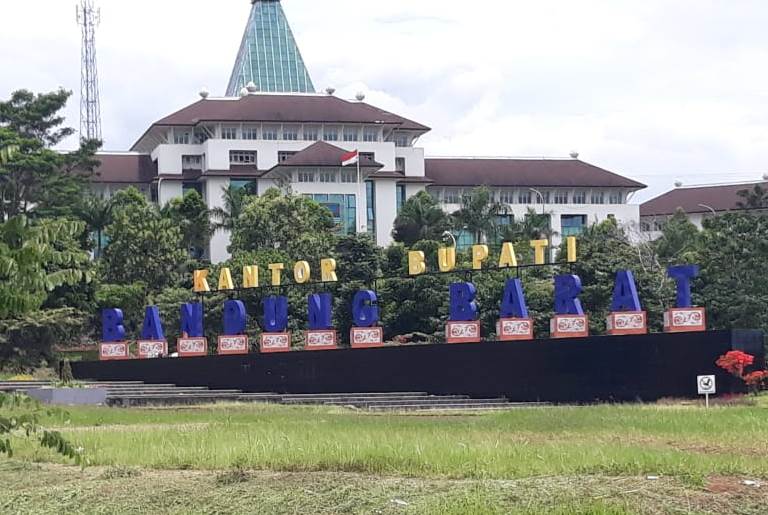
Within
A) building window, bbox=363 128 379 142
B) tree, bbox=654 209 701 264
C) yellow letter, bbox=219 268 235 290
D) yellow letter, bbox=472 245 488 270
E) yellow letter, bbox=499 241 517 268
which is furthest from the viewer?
building window, bbox=363 128 379 142

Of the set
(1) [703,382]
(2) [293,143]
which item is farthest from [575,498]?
(2) [293,143]

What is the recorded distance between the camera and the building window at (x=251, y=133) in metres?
98.2

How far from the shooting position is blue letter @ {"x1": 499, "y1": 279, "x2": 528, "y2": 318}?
45.1 metres

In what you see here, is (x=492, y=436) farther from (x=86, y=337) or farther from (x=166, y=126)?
(x=166, y=126)

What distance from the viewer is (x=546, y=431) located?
23703 millimetres

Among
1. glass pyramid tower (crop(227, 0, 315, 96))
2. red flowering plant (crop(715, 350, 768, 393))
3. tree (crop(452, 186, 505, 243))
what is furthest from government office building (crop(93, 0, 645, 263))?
red flowering plant (crop(715, 350, 768, 393))

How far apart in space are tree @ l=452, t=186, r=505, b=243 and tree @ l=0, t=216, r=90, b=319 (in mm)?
79211

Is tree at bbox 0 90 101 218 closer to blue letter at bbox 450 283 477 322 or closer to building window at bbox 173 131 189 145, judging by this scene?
building window at bbox 173 131 189 145

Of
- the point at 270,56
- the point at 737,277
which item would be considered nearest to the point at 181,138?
the point at 270,56

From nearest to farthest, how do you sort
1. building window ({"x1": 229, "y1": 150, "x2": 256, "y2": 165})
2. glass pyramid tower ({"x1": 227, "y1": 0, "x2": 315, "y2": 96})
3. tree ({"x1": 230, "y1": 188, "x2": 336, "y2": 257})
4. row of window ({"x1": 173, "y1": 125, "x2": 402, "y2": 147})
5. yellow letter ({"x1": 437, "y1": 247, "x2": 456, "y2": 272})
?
yellow letter ({"x1": 437, "y1": 247, "x2": 456, "y2": 272}) → tree ({"x1": 230, "y1": 188, "x2": 336, "y2": 257}) → building window ({"x1": 229, "y1": 150, "x2": 256, "y2": 165}) → row of window ({"x1": 173, "y1": 125, "x2": 402, "y2": 147}) → glass pyramid tower ({"x1": 227, "y1": 0, "x2": 315, "y2": 96})

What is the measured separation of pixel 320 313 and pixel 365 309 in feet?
7.21

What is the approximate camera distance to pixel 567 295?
144 ft

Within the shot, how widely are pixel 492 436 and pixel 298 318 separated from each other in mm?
45091

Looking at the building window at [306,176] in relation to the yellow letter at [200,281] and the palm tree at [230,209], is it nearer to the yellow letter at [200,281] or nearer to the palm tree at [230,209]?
the palm tree at [230,209]
